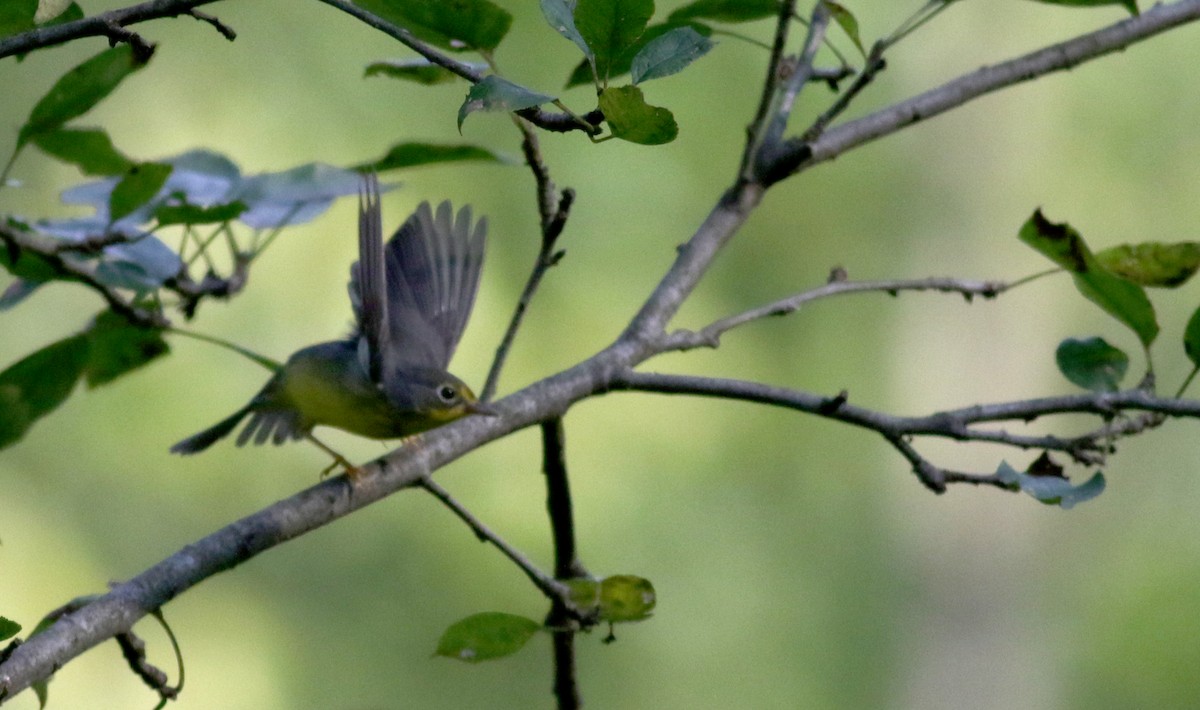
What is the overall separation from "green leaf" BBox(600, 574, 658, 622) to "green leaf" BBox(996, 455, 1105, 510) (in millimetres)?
401

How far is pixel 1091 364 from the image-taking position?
153 centimetres

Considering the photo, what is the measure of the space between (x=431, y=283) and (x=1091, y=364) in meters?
1.09

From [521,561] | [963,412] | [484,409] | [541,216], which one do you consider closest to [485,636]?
[521,561]

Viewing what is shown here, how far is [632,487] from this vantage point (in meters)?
6.72

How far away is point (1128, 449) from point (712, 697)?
301cm

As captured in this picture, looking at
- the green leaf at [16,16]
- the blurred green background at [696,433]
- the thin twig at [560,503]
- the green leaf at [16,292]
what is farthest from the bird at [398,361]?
the blurred green background at [696,433]

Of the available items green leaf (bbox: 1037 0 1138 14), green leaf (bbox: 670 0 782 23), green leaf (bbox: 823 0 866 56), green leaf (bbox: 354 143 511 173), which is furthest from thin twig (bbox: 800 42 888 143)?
green leaf (bbox: 354 143 511 173)

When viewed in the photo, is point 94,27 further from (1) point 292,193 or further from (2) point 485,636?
(2) point 485,636

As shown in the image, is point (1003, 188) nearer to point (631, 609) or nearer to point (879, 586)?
point (879, 586)

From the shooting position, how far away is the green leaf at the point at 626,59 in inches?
45.1

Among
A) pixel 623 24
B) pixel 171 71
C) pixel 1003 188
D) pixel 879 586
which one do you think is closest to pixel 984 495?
pixel 879 586

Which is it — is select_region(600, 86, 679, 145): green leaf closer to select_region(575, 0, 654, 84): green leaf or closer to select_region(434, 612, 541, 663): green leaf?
select_region(575, 0, 654, 84): green leaf

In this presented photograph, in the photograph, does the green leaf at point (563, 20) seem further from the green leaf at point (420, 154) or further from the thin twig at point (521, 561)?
the thin twig at point (521, 561)

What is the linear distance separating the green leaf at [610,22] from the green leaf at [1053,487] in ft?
1.91
